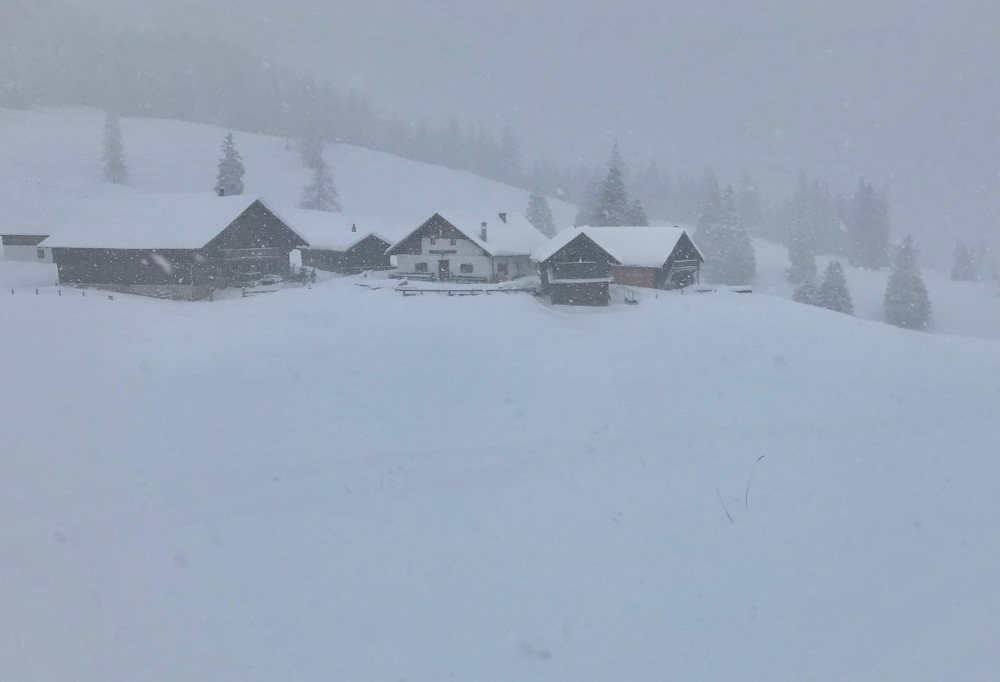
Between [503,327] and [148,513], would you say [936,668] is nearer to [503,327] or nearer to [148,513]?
[148,513]

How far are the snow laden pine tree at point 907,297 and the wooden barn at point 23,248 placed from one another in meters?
72.6

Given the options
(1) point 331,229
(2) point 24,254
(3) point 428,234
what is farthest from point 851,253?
(2) point 24,254

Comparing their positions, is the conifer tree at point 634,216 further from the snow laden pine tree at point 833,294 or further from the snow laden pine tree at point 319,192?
the snow laden pine tree at point 319,192

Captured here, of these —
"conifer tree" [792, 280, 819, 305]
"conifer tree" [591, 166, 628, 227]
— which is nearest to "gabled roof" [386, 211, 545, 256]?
"conifer tree" [591, 166, 628, 227]

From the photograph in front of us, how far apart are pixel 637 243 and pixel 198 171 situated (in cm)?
7856

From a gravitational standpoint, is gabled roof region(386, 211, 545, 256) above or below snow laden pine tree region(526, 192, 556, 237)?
below

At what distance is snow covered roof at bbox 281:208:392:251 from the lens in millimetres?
57844

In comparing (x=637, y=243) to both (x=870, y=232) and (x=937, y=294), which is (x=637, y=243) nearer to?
(x=937, y=294)

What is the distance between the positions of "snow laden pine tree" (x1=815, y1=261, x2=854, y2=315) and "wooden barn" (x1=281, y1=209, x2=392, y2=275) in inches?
1462

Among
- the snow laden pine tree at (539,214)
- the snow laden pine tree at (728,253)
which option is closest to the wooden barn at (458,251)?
the snow laden pine tree at (728,253)

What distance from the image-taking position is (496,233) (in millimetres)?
50281

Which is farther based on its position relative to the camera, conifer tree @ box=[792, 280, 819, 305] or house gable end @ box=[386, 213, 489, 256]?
conifer tree @ box=[792, 280, 819, 305]

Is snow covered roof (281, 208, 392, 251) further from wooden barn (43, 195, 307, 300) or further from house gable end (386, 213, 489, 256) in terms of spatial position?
wooden barn (43, 195, 307, 300)

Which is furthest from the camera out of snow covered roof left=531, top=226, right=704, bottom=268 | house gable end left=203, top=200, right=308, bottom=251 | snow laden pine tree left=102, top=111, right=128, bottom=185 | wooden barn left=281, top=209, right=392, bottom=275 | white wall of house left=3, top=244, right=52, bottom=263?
snow laden pine tree left=102, top=111, right=128, bottom=185
